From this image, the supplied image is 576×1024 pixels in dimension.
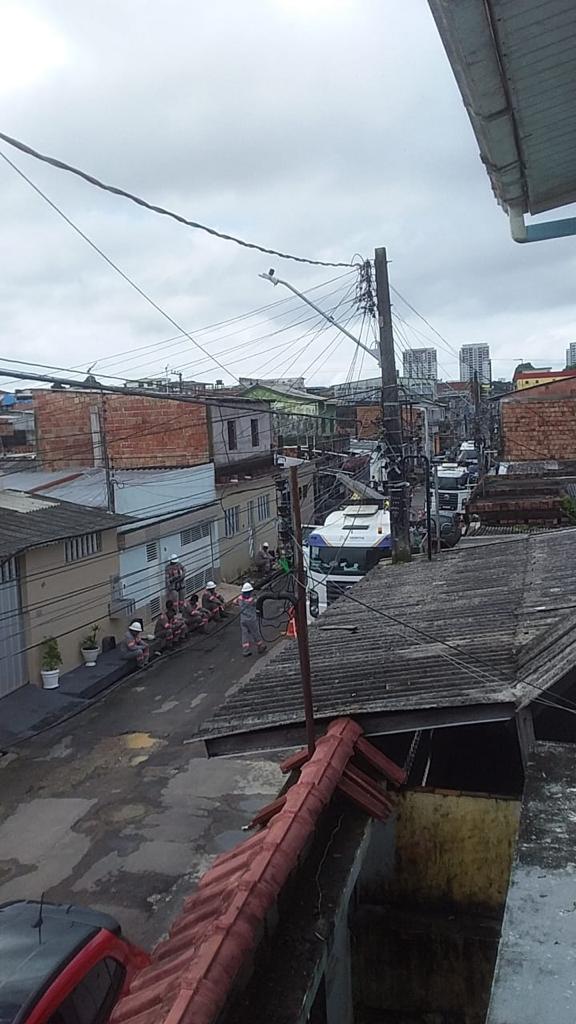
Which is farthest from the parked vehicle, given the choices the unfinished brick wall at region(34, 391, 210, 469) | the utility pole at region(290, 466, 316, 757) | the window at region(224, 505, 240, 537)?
the utility pole at region(290, 466, 316, 757)

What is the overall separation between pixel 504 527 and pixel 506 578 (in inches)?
288

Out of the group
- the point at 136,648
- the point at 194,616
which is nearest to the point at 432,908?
the point at 136,648

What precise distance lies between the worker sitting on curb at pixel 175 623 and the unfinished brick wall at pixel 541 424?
1148 centimetres

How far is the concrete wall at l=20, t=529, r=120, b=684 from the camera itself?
640 inches

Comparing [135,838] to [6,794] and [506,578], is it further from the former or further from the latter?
[506,578]

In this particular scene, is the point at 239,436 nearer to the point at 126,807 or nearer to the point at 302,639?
the point at 126,807

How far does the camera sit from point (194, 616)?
72.0ft

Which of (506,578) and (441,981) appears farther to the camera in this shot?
(506,578)

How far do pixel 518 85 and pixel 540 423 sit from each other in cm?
2195

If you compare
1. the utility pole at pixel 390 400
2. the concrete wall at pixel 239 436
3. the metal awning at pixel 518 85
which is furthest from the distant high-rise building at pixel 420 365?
the metal awning at pixel 518 85

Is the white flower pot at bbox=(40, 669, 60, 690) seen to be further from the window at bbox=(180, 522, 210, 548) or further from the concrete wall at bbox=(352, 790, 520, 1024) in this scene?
the concrete wall at bbox=(352, 790, 520, 1024)

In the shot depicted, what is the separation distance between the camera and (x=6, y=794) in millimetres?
12469

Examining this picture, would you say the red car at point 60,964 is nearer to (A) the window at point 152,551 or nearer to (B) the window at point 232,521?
(A) the window at point 152,551

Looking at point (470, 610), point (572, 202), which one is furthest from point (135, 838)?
point (572, 202)
